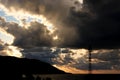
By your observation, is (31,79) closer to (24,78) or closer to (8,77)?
(24,78)

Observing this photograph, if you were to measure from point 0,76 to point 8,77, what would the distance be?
3.22m

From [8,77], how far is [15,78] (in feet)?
12.3

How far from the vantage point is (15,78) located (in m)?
137

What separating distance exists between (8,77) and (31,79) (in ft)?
40.2

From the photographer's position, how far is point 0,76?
133125 mm

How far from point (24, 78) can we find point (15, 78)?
5101mm

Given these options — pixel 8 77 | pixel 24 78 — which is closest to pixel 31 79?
pixel 24 78

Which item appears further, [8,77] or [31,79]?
[31,79]

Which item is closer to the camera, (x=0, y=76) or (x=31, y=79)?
(x=0, y=76)

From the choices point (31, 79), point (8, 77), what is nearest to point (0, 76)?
point (8, 77)

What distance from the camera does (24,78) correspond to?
140 meters

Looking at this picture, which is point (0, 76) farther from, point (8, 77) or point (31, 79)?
point (31, 79)

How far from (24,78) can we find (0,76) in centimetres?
1162

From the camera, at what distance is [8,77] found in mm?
133875
